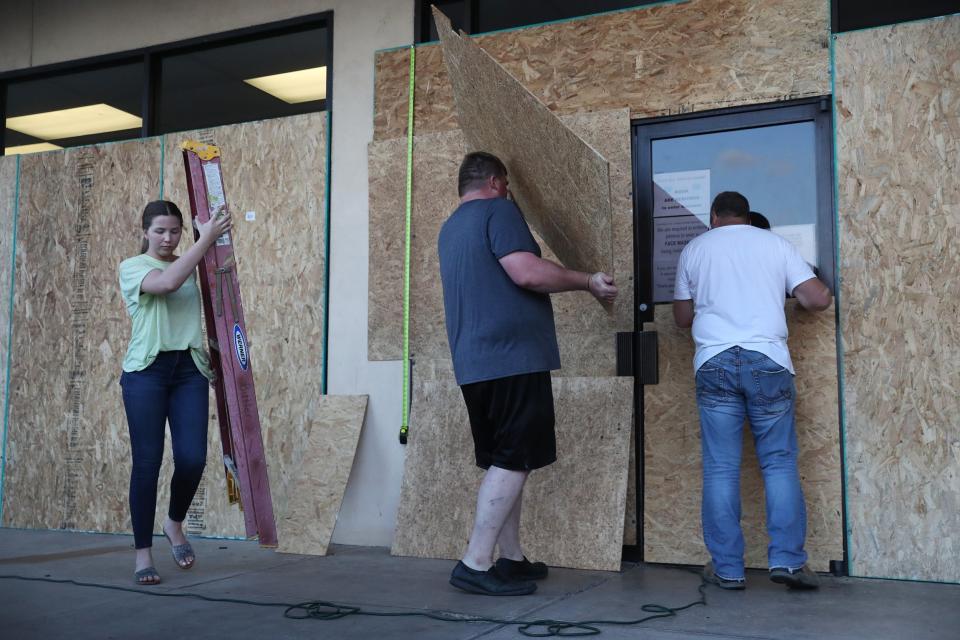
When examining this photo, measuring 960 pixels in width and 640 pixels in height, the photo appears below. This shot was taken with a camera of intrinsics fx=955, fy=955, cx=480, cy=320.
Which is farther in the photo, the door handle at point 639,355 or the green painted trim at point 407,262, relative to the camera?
the green painted trim at point 407,262

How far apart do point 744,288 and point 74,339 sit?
4.14 m

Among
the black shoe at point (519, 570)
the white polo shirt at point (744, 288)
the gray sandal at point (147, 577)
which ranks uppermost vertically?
the white polo shirt at point (744, 288)

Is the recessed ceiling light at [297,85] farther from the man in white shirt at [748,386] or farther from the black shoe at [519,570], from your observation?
the black shoe at [519,570]

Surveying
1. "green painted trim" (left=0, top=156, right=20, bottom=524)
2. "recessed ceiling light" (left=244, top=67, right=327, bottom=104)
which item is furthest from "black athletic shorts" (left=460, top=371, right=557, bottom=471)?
"green painted trim" (left=0, top=156, right=20, bottom=524)

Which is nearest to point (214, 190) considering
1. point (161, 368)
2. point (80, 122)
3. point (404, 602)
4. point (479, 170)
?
point (161, 368)

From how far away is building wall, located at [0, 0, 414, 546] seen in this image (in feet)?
16.8

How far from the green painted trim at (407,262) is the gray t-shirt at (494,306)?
1.32 m

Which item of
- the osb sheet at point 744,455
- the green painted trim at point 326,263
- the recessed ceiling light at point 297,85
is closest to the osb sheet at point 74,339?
the recessed ceiling light at point 297,85

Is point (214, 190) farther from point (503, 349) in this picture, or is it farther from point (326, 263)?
point (503, 349)

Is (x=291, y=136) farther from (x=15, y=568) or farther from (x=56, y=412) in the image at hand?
(x=15, y=568)

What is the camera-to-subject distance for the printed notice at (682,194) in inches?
179

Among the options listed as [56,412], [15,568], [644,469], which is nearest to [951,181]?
[644,469]

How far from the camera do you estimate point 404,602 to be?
140 inches

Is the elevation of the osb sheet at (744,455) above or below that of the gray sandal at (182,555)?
above
